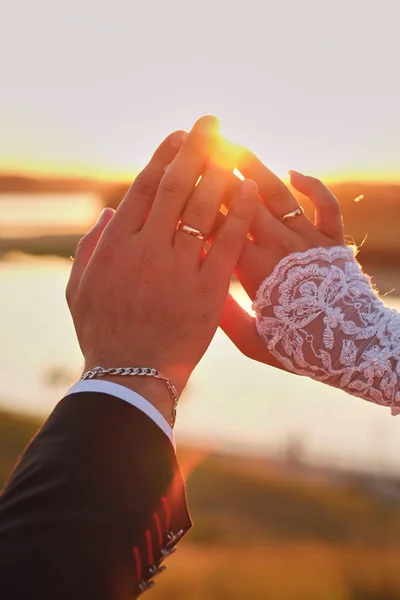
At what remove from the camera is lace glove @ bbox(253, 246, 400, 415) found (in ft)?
4.22

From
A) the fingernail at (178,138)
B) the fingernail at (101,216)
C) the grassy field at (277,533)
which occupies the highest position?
the fingernail at (178,138)

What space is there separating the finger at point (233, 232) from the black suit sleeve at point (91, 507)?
0.39 metres

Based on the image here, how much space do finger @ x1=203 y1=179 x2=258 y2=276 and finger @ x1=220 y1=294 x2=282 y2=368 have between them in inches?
6.1

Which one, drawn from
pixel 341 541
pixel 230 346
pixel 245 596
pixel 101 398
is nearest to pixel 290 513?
pixel 341 541

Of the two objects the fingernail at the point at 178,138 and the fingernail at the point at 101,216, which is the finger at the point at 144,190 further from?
the fingernail at the point at 101,216

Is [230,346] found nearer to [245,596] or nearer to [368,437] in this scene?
[368,437]

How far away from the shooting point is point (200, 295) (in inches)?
46.4

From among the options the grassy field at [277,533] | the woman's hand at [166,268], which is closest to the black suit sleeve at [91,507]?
the woman's hand at [166,268]

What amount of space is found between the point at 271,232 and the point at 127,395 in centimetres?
55

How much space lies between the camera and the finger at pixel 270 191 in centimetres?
136

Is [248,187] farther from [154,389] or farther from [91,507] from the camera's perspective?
[91,507]

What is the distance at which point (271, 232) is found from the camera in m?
1.36

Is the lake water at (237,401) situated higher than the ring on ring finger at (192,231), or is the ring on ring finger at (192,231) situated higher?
the ring on ring finger at (192,231)

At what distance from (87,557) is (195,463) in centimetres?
427
